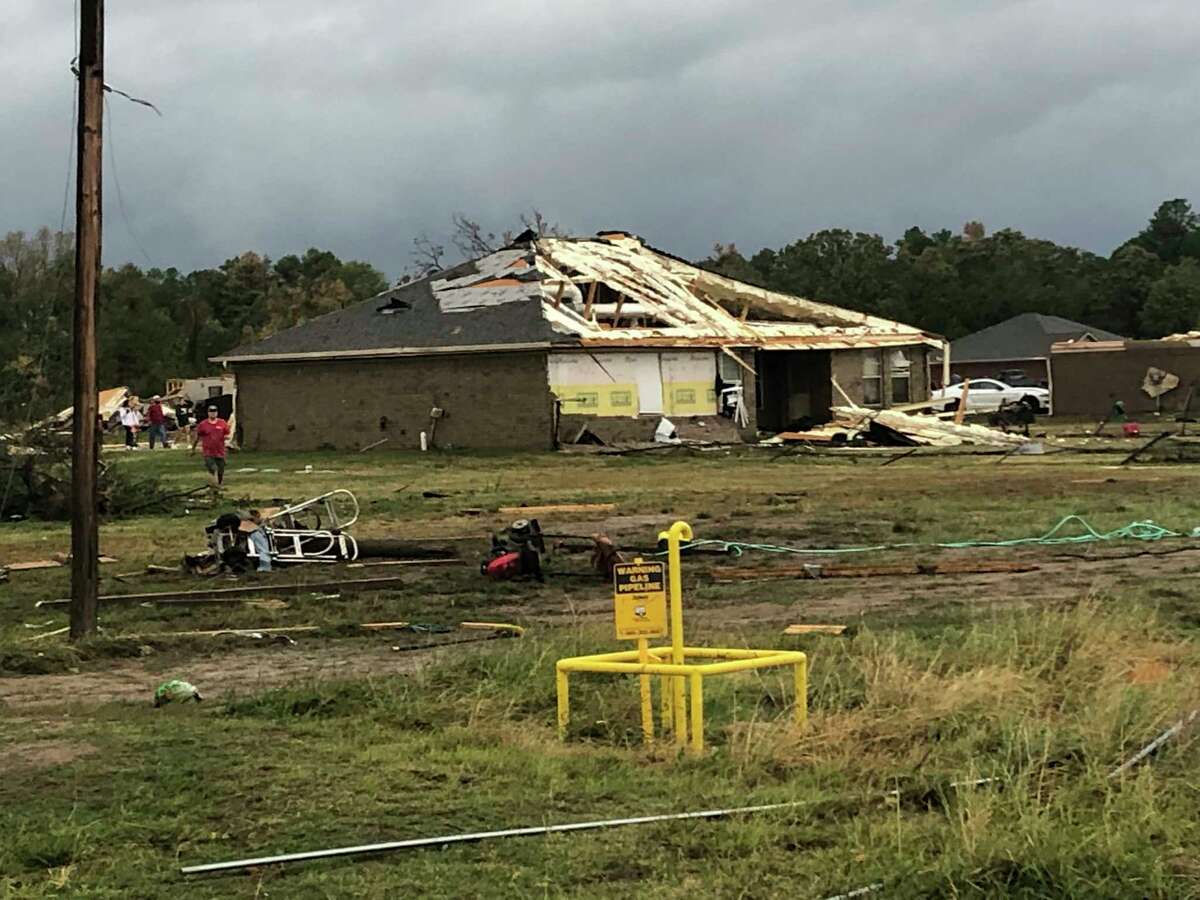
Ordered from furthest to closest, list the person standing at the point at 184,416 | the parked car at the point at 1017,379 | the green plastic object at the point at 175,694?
the parked car at the point at 1017,379
the person standing at the point at 184,416
the green plastic object at the point at 175,694

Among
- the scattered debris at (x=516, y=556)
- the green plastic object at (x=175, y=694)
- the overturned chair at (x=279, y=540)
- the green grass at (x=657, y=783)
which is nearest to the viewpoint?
the green grass at (x=657, y=783)

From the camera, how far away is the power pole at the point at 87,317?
13.1 m

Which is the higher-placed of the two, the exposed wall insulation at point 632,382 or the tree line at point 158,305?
the tree line at point 158,305

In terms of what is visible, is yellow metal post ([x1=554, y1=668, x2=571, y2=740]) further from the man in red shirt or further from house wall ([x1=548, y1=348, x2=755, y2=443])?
house wall ([x1=548, y1=348, x2=755, y2=443])

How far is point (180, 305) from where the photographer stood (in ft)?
323

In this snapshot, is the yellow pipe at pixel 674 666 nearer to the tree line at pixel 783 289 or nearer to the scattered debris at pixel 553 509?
the scattered debris at pixel 553 509

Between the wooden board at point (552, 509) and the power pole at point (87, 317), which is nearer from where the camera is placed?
the power pole at point (87, 317)

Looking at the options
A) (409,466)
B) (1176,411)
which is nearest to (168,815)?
(409,466)

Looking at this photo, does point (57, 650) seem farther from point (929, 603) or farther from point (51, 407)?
point (51, 407)

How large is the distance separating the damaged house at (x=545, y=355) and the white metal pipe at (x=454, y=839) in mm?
33988

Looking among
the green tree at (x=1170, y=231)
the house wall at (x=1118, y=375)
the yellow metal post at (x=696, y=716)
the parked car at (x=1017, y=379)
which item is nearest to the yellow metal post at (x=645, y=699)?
the yellow metal post at (x=696, y=716)

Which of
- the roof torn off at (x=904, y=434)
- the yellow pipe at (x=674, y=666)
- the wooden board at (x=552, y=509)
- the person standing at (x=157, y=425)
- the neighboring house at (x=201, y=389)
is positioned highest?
the neighboring house at (x=201, y=389)

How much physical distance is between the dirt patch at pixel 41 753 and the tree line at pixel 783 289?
62952 mm

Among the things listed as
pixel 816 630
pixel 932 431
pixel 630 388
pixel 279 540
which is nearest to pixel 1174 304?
pixel 932 431
